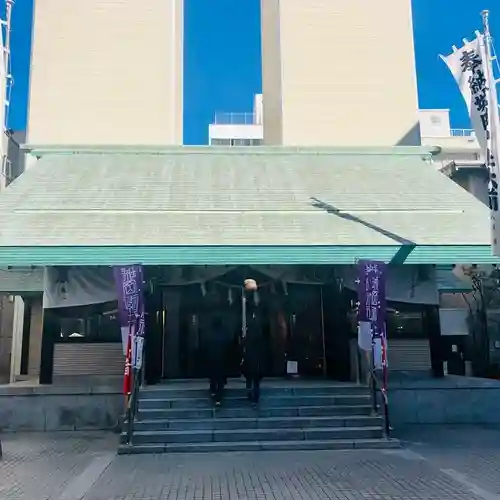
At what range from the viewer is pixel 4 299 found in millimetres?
15156

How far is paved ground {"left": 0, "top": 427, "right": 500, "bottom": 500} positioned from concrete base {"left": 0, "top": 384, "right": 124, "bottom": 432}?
1287 millimetres

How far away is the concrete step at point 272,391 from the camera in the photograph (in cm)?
959

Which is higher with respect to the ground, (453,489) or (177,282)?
(177,282)

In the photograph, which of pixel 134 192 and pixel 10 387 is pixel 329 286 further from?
pixel 10 387

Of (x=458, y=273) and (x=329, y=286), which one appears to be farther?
(x=458, y=273)

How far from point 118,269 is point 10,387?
3.80 meters

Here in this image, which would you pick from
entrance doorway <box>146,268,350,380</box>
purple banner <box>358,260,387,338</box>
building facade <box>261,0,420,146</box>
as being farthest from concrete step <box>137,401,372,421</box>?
building facade <box>261,0,420,146</box>

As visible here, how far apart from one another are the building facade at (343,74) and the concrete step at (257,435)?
7.83 meters

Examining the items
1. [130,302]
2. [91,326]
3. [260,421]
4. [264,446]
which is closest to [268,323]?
[260,421]

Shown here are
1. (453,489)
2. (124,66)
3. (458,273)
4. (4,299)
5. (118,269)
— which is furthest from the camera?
(458,273)

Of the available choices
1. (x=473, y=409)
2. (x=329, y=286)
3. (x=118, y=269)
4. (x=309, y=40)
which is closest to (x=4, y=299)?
(x=118, y=269)

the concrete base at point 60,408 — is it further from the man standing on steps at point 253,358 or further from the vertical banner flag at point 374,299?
the vertical banner flag at point 374,299

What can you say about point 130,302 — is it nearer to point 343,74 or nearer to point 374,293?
point 374,293

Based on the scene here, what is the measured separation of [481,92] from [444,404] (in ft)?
19.2
